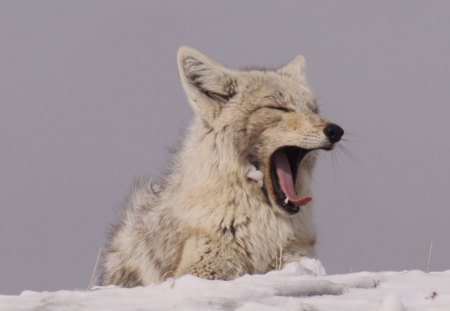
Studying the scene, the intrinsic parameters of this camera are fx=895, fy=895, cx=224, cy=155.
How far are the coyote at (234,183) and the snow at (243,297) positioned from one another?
287 cm

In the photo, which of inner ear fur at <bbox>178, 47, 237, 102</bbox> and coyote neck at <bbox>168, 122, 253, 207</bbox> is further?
inner ear fur at <bbox>178, 47, 237, 102</bbox>

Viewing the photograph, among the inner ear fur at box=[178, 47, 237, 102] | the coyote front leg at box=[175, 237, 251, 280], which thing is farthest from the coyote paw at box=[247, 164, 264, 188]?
the inner ear fur at box=[178, 47, 237, 102]

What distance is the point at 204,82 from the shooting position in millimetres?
8711

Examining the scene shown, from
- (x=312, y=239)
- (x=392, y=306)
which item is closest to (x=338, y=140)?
(x=312, y=239)

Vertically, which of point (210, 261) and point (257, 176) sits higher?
point (257, 176)

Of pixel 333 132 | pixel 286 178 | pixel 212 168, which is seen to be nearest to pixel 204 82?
pixel 212 168

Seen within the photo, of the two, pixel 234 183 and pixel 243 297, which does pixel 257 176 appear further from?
pixel 243 297

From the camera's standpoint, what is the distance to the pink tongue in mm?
8188

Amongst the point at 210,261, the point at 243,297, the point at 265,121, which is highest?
the point at 265,121

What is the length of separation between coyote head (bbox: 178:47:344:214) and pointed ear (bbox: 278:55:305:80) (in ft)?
2.25

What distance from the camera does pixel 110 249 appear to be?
9.54 metres

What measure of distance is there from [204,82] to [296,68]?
5.27 ft

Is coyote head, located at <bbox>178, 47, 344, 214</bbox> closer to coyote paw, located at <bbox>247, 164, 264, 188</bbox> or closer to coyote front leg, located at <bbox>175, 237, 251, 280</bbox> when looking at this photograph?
coyote paw, located at <bbox>247, 164, 264, 188</bbox>

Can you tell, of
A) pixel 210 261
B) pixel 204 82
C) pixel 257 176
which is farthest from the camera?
pixel 204 82
